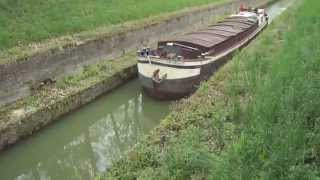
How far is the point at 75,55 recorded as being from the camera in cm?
1396

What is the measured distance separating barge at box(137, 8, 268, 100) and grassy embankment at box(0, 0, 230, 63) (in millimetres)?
2602

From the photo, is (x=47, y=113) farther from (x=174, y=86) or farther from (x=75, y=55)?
(x=174, y=86)

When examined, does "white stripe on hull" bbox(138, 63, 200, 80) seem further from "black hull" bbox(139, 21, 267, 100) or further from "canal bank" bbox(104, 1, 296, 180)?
"canal bank" bbox(104, 1, 296, 180)

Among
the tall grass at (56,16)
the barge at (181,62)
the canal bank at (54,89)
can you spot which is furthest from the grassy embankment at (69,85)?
the tall grass at (56,16)

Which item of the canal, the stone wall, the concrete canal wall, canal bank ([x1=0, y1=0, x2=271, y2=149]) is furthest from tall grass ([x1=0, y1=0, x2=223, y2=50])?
the canal

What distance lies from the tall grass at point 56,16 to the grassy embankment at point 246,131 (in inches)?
247

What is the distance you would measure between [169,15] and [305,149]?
15.6 metres

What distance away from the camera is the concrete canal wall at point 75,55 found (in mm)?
11742

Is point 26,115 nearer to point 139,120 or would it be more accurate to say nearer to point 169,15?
point 139,120

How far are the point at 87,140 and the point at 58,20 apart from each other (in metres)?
5.95

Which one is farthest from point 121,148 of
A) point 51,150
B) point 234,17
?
point 234,17

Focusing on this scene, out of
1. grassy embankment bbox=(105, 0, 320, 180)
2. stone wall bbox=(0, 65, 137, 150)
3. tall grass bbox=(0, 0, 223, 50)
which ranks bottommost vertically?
stone wall bbox=(0, 65, 137, 150)

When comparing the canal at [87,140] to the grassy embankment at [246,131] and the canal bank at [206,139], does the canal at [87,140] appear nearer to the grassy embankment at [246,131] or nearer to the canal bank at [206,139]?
the canal bank at [206,139]

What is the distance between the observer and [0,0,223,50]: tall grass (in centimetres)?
1413
